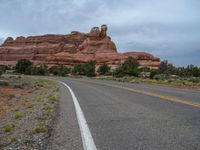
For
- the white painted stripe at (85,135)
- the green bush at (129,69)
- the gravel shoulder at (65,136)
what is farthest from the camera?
the green bush at (129,69)

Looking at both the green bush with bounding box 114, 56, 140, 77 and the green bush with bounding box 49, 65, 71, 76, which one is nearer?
the green bush with bounding box 114, 56, 140, 77

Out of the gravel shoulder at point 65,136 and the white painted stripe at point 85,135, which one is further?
the gravel shoulder at point 65,136

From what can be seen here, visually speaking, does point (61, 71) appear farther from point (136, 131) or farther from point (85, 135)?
point (85, 135)

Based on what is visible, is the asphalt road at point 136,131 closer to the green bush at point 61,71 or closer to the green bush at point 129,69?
the green bush at point 129,69

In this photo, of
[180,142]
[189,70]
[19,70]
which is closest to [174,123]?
[180,142]

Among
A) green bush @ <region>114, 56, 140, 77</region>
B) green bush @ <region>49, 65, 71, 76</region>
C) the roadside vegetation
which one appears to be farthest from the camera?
green bush @ <region>49, 65, 71, 76</region>

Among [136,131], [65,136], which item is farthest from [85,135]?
[136,131]

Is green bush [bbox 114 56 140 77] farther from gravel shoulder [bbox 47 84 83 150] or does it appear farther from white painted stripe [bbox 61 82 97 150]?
gravel shoulder [bbox 47 84 83 150]

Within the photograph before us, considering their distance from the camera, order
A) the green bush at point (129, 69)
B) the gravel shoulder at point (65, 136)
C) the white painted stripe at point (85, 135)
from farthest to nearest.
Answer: the green bush at point (129, 69) < the gravel shoulder at point (65, 136) < the white painted stripe at point (85, 135)

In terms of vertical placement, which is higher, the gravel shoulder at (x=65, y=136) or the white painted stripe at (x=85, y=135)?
the white painted stripe at (x=85, y=135)

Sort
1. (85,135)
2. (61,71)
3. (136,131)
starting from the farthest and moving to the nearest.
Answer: (61,71)
(136,131)
(85,135)

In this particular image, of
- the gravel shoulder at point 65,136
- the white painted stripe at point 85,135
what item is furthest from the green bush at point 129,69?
the gravel shoulder at point 65,136

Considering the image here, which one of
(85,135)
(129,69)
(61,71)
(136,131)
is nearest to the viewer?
(85,135)

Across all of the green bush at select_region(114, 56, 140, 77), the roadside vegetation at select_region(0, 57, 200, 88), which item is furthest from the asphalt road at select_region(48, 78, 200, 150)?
the green bush at select_region(114, 56, 140, 77)
